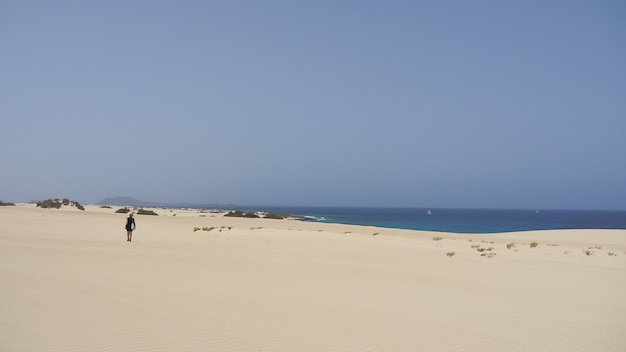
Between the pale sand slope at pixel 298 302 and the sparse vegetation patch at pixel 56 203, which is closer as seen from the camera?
the pale sand slope at pixel 298 302

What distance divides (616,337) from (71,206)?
65.1 metres

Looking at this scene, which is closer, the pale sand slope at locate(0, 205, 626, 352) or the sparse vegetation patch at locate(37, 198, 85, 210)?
the pale sand slope at locate(0, 205, 626, 352)

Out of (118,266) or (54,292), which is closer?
(54,292)

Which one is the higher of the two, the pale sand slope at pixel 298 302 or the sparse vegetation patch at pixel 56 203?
the sparse vegetation patch at pixel 56 203

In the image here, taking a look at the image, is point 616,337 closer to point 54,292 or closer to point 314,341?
point 314,341

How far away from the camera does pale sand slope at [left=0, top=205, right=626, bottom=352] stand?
7.81m

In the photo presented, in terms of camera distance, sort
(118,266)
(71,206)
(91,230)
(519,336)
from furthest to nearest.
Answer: (71,206) < (91,230) < (118,266) < (519,336)

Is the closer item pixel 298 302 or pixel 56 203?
pixel 298 302

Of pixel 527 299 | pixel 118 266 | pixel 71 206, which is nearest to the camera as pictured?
pixel 527 299

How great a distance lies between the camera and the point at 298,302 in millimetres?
10766

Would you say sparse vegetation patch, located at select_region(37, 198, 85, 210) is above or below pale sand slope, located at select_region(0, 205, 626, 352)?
above

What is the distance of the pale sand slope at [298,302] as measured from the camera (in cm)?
781

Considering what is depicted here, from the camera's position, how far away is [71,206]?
6319cm

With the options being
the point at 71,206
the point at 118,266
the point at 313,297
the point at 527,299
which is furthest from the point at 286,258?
the point at 71,206
